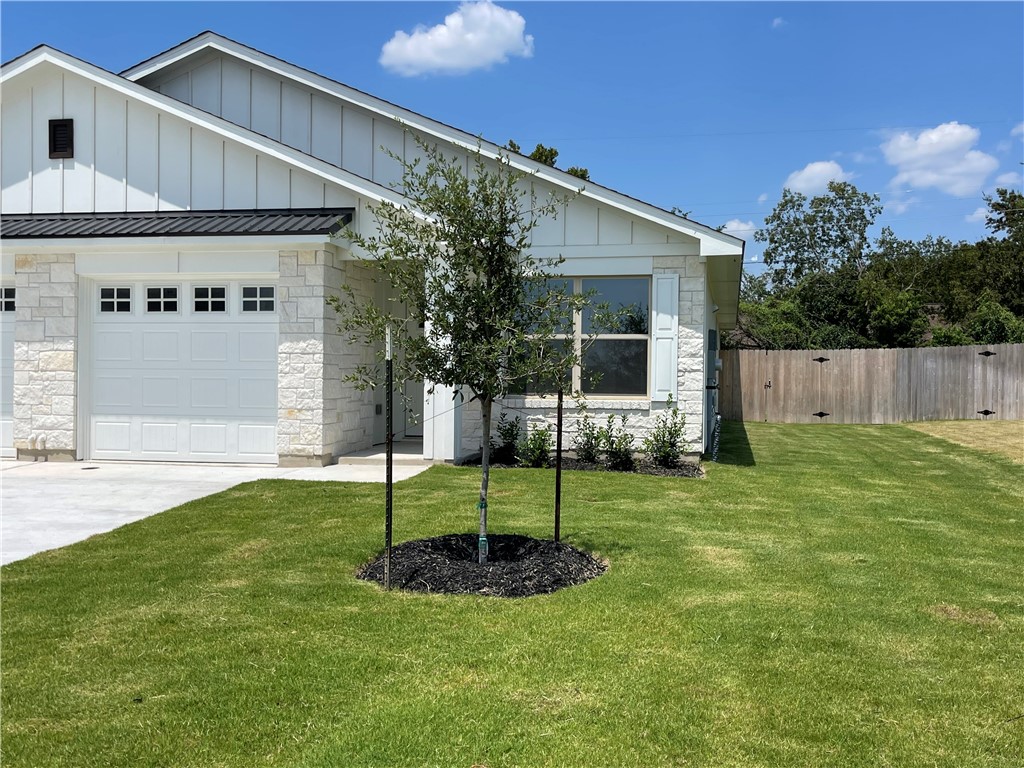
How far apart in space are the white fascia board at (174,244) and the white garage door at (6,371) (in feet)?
2.81

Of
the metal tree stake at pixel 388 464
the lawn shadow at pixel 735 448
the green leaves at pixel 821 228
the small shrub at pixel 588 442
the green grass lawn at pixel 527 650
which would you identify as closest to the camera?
the green grass lawn at pixel 527 650

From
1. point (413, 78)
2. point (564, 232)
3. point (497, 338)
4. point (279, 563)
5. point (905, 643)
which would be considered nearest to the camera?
point (905, 643)

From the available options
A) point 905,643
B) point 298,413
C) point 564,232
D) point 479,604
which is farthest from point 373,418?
point 905,643

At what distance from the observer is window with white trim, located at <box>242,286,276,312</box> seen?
429 inches

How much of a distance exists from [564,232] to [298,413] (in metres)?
4.50

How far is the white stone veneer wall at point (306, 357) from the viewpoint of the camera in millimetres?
10609

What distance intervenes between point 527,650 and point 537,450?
22.4 ft

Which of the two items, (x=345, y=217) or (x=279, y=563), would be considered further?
(x=345, y=217)

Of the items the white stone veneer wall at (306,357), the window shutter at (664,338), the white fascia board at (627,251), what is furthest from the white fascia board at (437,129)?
the white stone veneer wall at (306,357)

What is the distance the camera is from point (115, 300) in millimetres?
11219

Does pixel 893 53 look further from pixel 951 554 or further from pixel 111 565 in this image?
pixel 111 565

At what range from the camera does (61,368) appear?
11.1 meters

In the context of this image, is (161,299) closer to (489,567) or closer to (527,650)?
(489,567)

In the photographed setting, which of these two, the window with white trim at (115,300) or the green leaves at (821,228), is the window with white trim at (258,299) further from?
the green leaves at (821,228)
